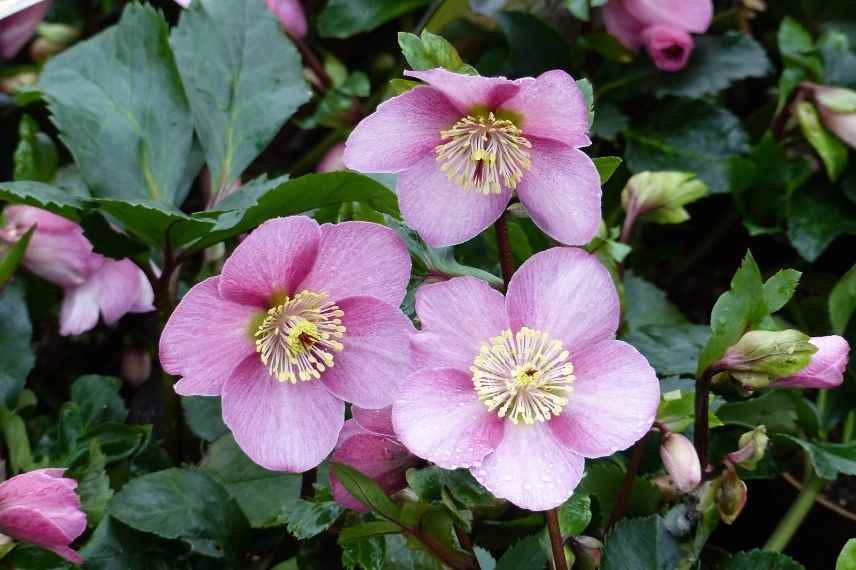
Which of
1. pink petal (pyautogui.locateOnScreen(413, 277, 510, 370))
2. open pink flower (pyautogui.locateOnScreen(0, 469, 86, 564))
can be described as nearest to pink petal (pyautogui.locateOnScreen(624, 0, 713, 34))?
pink petal (pyautogui.locateOnScreen(413, 277, 510, 370))

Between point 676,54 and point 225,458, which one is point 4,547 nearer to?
point 225,458

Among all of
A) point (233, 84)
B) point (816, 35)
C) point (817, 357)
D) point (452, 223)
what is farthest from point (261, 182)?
point (816, 35)

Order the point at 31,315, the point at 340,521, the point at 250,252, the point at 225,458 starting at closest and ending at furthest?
the point at 250,252 → the point at 340,521 → the point at 225,458 → the point at 31,315

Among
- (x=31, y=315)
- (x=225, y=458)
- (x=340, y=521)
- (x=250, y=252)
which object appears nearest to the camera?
(x=250, y=252)

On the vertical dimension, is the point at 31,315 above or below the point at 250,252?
below

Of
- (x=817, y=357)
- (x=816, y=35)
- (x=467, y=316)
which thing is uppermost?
(x=467, y=316)

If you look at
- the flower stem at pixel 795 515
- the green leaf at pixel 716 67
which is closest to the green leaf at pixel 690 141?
the green leaf at pixel 716 67

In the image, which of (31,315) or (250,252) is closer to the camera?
(250,252)
